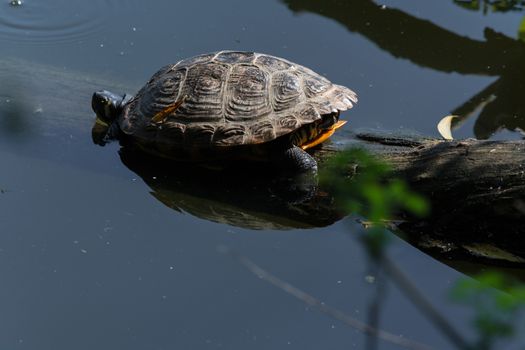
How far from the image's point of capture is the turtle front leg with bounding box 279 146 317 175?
4332 millimetres

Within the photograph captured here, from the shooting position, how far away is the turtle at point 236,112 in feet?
14.5

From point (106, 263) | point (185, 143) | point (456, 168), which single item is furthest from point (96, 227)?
point (456, 168)

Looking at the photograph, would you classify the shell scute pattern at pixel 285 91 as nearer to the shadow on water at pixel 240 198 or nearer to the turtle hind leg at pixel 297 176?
the turtle hind leg at pixel 297 176

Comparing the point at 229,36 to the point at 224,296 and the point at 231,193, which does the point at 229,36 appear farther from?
the point at 224,296

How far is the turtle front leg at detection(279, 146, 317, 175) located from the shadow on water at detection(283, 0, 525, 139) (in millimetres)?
1745

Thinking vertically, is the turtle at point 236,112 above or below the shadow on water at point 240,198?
above

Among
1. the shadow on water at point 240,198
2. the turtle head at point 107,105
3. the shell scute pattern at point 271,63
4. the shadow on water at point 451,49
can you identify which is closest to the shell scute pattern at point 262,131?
the shadow on water at point 240,198

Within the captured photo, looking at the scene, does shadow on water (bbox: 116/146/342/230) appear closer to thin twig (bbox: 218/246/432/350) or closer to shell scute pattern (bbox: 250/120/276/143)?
shell scute pattern (bbox: 250/120/276/143)

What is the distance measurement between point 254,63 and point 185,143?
0.65 m

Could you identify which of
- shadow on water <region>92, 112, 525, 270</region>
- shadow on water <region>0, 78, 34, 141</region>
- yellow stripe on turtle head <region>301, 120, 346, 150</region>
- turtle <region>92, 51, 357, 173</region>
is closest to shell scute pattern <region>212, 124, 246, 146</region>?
turtle <region>92, 51, 357, 173</region>

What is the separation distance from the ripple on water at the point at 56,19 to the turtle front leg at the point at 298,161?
2620 mm

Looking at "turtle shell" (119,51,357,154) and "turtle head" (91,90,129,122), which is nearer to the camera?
"turtle shell" (119,51,357,154)

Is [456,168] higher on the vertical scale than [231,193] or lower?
A: higher

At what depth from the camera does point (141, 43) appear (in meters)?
6.20
